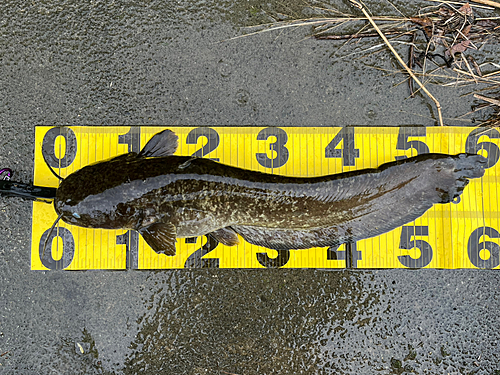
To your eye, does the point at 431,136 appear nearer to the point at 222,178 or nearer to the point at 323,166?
the point at 323,166

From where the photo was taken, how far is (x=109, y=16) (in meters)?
3.14

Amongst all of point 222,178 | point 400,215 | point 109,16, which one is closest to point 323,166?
Answer: point 400,215

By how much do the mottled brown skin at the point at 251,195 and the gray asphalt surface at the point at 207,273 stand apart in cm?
64

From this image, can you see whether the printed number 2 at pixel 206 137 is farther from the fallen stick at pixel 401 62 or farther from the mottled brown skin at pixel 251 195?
the fallen stick at pixel 401 62

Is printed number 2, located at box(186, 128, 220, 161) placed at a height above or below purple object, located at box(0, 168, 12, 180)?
above

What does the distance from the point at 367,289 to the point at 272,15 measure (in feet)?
8.99

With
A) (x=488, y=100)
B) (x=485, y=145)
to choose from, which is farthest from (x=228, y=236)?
(x=488, y=100)

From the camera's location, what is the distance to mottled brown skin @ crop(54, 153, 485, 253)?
2.45 metres

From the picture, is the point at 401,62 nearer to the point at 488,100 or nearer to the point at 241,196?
the point at 488,100

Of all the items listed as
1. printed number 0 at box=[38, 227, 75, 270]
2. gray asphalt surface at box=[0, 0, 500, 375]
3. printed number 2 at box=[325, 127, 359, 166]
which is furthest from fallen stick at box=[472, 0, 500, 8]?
printed number 0 at box=[38, 227, 75, 270]

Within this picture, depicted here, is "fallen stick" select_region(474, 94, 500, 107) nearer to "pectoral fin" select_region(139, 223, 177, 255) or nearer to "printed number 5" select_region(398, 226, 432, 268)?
"printed number 5" select_region(398, 226, 432, 268)

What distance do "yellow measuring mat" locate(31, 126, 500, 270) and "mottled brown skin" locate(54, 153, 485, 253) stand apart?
39 cm

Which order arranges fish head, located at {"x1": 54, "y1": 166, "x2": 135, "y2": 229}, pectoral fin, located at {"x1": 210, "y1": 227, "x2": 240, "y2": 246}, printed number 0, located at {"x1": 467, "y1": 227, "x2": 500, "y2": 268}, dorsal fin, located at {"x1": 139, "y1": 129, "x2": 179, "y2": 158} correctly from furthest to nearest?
printed number 0, located at {"x1": 467, "y1": 227, "x2": 500, "y2": 268} < pectoral fin, located at {"x1": 210, "y1": 227, "x2": 240, "y2": 246} < dorsal fin, located at {"x1": 139, "y1": 129, "x2": 179, "y2": 158} < fish head, located at {"x1": 54, "y1": 166, "x2": 135, "y2": 229}

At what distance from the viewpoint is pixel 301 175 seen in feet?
9.86
